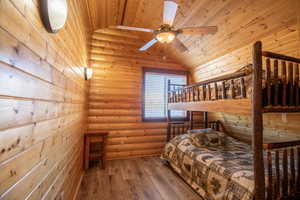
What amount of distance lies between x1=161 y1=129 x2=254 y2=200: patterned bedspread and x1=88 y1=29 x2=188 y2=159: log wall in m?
0.79

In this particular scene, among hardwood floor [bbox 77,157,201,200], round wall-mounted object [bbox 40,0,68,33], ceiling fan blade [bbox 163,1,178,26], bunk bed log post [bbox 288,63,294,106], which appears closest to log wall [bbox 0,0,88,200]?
round wall-mounted object [bbox 40,0,68,33]

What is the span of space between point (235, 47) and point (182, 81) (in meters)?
1.73

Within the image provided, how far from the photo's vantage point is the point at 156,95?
4090 millimetres

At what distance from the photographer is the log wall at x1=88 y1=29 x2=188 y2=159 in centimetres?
351

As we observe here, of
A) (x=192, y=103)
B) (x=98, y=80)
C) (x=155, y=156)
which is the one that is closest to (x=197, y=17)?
(x=192, y=103)

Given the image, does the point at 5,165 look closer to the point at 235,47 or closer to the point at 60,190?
the point at 60,190

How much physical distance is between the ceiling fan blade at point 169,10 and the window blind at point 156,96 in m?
2.10

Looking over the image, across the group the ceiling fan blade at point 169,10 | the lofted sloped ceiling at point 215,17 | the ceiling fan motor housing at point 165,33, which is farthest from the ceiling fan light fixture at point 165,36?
the lofted sloped ceiling at point 215,17

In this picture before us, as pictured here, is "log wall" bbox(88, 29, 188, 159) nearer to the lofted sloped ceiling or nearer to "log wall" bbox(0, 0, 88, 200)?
the lofted sloped ceiling

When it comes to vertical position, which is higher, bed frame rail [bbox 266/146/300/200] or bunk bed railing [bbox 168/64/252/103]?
bunk bed railing [bbox 168/64/252/103]

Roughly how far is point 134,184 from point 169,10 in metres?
2.79

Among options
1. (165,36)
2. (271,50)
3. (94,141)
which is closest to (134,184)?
(94,141)

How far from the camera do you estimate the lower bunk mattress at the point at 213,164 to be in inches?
65.1

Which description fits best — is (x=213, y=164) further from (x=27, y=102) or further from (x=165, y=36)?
(x=27, y=102)
